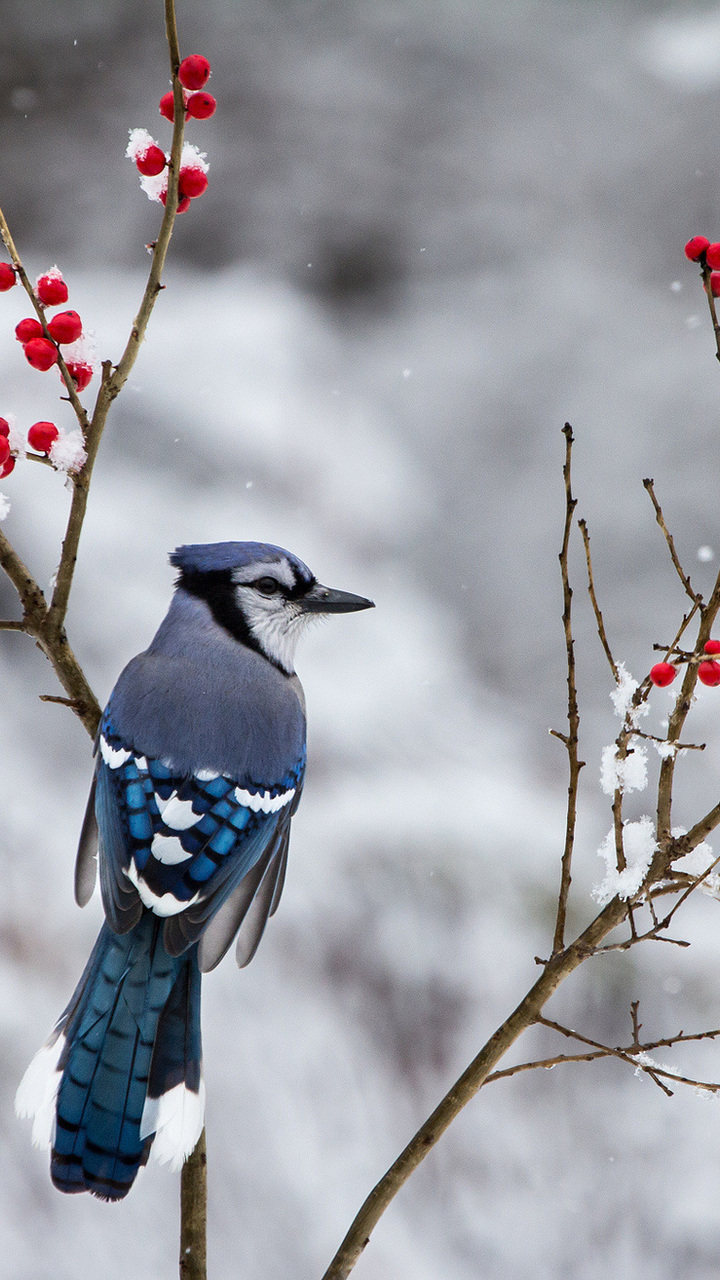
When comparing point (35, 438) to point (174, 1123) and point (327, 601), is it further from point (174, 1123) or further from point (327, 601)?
point (174, 1123)

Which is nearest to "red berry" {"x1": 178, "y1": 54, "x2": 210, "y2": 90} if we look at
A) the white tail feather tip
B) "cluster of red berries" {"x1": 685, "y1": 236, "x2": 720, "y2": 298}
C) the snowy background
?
"cluster of red berries" {"x1": 685, "y1": 236, "x2": 720, "y2": 298}

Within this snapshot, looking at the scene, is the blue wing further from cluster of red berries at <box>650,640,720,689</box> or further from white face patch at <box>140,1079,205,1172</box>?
cluster of red berries at <box>650,640,720,689</box>

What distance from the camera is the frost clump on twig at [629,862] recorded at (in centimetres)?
89

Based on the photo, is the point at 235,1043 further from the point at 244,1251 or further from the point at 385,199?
the point at 385,199

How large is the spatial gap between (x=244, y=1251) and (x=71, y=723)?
1166 mm

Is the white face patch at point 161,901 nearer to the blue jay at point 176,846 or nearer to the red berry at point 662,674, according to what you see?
the blue jay at point 176,846

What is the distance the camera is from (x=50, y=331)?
1016mm

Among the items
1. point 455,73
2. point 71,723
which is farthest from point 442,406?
point 71,723

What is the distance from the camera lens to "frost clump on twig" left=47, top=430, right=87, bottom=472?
0.99m

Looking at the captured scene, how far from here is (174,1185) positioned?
2.04m

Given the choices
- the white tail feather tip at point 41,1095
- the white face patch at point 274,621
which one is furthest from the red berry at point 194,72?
the white tail feather tip at point 41,1095

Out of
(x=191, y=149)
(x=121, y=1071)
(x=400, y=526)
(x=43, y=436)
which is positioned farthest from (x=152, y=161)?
(x=400, y=526)

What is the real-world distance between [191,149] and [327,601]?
1.75 feet

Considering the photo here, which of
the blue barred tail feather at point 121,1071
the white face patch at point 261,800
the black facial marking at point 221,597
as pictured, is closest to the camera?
the blue barred tail feather at point 121,1071
